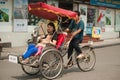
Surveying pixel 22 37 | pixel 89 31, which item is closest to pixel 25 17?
pixel 22 37

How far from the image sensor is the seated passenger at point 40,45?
9.56 m

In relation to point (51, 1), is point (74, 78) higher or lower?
lower

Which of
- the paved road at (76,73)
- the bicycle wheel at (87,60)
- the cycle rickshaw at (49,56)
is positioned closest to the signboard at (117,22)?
the paved road at (76,73)

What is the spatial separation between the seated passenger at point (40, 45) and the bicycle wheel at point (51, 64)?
0.83ft

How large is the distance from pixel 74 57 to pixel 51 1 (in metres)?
11.3

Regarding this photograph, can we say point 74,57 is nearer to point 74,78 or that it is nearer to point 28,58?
point 74,78

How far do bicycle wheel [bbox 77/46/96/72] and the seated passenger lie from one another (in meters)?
1.24

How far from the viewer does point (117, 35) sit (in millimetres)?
29750

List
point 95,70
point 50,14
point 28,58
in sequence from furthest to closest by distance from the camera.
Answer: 1. point 95,70
2. point 50,14
3. point 28,58

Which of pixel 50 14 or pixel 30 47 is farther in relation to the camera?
pixel 50 14

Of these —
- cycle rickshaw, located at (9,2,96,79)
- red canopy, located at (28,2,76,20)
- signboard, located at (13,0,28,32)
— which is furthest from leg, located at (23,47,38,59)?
signboard, located at (13,0,28,32)

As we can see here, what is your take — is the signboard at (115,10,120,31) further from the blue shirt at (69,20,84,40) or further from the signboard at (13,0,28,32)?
the blue shirt at (69,20,84,40)

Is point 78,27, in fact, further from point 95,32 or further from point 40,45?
point 95,32

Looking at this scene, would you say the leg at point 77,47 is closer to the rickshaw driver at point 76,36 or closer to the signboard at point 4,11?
the rickshaw driver at point 76,36
